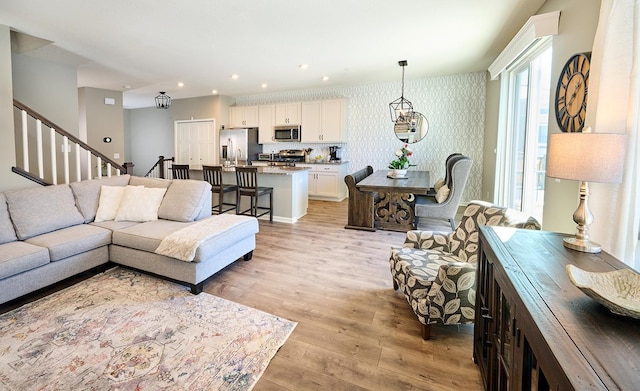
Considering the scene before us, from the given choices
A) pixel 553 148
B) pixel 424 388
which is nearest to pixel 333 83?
pixel 553 148

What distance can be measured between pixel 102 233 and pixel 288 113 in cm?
525

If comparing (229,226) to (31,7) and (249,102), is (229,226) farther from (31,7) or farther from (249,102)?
(249,102)

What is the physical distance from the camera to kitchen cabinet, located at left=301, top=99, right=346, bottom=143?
693 centimetres

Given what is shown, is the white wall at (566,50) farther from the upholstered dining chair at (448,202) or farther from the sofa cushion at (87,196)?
the sofa cushion at (87,196)

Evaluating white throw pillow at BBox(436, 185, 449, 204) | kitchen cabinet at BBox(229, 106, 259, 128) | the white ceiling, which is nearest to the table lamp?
the white ceiling

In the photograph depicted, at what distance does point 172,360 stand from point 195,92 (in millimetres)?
7098

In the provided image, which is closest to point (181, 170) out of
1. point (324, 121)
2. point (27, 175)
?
point (27, 175)

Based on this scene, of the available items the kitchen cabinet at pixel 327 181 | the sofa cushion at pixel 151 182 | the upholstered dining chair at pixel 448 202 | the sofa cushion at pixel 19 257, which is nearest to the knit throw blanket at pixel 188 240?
the sofa cushion at pixel 19 257

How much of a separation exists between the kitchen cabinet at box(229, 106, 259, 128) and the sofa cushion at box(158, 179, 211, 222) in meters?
4.68

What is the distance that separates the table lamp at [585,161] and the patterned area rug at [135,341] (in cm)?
178

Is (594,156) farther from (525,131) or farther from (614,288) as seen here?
(525,131)

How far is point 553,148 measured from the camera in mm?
1464

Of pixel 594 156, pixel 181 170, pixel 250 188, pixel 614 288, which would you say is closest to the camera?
pixel 614 288

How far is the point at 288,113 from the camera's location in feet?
24.3
